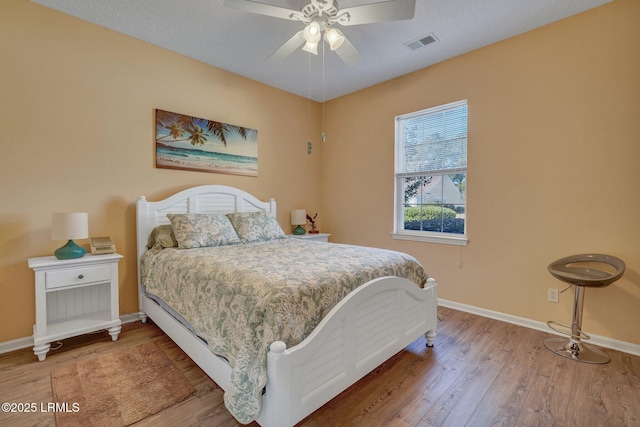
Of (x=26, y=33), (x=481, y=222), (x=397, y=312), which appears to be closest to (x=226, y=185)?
(x=26, y=33)

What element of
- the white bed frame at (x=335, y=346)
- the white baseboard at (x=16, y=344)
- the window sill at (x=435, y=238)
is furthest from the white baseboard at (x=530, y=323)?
the white baseboard at (x=16, y=344)

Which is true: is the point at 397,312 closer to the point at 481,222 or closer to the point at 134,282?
the point at 481,222

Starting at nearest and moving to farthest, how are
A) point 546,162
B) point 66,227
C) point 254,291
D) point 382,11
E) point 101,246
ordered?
1. point 254,291
2. point 382,11
3. point 66,227
4. point 101,246
5. point 546,162

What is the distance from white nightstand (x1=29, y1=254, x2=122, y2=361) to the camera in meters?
2.15

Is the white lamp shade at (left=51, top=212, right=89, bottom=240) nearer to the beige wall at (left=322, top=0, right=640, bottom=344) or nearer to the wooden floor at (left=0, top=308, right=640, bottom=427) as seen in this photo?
the wooden floor at (left=0, top=308, right=640, bottom=427)

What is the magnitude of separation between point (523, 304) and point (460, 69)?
8.13 feet

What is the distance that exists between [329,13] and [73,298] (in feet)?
10.4

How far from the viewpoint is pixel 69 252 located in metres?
2.29

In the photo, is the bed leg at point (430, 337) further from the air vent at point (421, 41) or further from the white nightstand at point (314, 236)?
the air vent at point (421, 41)

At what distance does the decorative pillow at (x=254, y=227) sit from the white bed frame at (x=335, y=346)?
946 mm

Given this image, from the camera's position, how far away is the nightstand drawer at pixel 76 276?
2184 mm

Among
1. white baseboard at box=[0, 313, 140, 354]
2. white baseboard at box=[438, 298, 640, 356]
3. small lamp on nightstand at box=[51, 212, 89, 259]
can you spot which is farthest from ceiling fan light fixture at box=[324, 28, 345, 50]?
white baseboard at box=[0, 313, 140, 354]

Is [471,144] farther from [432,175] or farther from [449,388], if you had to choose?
[449,388]

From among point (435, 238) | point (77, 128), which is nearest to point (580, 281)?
point (435, 238)
